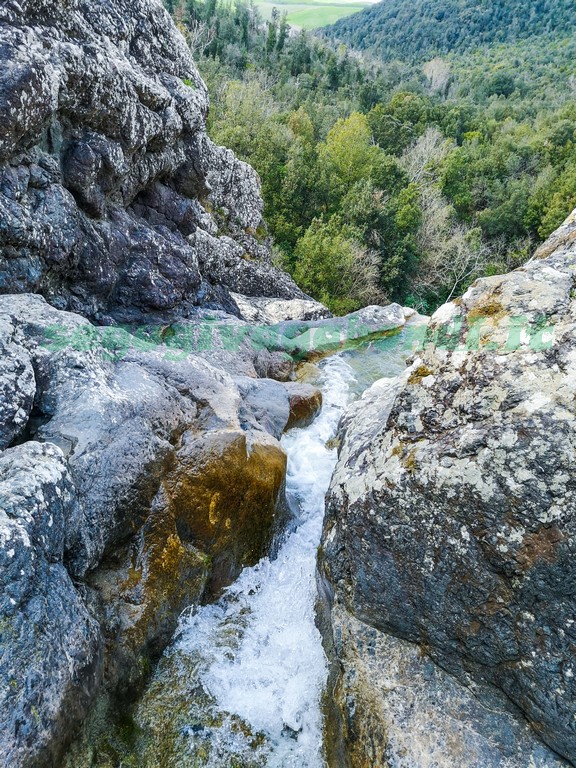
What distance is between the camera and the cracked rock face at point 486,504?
3.84 meters

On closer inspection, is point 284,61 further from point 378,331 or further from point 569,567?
point 569,567

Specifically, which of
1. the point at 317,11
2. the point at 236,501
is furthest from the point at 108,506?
the point at 317,11

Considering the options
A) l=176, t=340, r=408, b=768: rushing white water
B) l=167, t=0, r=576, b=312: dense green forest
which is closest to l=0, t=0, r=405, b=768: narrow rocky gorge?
l=176, t=340, r=408, b=768: rushing white water

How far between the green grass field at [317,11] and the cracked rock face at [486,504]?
17713 cm

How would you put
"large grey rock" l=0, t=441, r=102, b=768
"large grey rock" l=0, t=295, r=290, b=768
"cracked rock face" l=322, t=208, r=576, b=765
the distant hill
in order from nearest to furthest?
"large grey rock" l=0, t=441, r=102, b=768, "cracked rock face" l=322, t=208, r=576, b=765, "large grey rock" l=0, t=295, r=290, b=768, the distant hill

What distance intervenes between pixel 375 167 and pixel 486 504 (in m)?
29.5

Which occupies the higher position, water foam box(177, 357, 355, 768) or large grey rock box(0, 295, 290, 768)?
large grey rock box(0, 295, 290, 768)

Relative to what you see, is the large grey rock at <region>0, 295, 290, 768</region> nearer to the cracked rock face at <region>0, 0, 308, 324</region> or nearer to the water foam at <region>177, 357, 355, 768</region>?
the water foam at <region>177, 357, 355, 768</region>

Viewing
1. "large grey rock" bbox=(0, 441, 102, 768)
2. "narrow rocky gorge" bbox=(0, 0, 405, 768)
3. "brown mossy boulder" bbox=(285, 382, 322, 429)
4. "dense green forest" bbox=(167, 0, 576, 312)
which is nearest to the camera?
"large grey rock" bbox=(0, 441, 102, 768)

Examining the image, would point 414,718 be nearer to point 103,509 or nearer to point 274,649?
point 274,649

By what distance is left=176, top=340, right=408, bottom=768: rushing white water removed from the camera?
5.09 meters

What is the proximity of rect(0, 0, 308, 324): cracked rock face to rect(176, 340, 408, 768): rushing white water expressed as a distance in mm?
6074

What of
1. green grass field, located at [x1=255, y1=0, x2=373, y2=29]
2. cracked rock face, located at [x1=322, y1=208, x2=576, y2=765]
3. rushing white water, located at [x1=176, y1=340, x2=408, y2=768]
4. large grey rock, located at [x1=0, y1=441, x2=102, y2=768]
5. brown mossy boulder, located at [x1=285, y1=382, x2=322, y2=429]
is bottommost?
brown mossy boulder, located at [x1=285, y1=382, x2=322, y2=429]

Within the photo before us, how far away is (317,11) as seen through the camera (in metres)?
159
